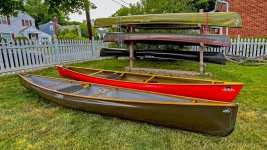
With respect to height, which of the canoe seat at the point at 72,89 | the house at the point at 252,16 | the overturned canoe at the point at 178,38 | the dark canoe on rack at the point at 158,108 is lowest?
the dark canoe on rack at the point at 158,108

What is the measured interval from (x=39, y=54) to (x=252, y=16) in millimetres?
14257

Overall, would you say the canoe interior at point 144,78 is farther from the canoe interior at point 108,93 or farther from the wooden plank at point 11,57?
the wooden plank at point 11,57

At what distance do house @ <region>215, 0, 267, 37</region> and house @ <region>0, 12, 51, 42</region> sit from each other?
25.4 metres

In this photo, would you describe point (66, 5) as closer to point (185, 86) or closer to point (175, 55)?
point (175, 55)

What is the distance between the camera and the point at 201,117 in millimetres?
2393

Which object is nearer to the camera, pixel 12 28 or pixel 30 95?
pixel 30 95

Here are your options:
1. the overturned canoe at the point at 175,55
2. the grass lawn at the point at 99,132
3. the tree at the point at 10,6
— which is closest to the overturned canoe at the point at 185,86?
the grass lawn at the point at 99,132

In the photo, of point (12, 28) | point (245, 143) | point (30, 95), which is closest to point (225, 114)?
point (245, 143)

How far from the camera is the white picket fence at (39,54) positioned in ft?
22.8

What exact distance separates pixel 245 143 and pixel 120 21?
5789 mm

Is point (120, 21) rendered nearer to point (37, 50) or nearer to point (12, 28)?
point (37, 50)

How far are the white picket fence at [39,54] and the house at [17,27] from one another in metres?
19.4

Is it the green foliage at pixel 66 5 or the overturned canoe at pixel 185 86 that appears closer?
the overturned canoe at pixel 185 86

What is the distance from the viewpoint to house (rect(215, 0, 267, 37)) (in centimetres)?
1255
